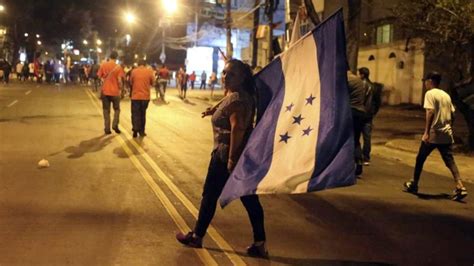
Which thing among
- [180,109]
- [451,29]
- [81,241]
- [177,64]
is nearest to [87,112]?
[180,109]

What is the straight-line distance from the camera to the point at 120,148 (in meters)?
13.2

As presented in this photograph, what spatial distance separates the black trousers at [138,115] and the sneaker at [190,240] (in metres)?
8.97

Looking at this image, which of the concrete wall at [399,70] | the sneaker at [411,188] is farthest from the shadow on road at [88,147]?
the concrete wall at [399,70]

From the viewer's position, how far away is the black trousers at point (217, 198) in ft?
19.7

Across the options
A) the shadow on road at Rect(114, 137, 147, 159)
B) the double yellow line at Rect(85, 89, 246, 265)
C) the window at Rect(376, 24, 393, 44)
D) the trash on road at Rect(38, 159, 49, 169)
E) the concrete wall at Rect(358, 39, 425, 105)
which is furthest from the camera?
the window at Rect(376, 24, 393, 44)

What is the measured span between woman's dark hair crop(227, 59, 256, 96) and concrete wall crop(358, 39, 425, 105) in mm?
23681

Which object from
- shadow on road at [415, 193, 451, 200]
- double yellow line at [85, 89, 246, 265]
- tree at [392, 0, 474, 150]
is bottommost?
shadow on road at [415, 193, 451, 200]

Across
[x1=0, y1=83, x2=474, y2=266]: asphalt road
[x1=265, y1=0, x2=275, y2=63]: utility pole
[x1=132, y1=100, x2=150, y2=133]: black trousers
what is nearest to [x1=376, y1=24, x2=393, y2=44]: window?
[x1=265, y1=0, x2=275, y2=63]: utility pole

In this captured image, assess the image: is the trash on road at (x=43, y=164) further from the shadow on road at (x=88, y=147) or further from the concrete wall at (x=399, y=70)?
the concrete wall at (x=399, y=70)

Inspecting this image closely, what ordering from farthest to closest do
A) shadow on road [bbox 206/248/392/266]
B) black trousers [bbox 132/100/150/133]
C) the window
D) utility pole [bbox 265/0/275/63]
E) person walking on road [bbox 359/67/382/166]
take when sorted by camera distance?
the window
utility pole [bbox 265/0/275/63]
black trousers [bbox 132/100/150/133]
person walking on road [bbox 359/67/382/166]
shadow on road [bbox 206/248/392/266]

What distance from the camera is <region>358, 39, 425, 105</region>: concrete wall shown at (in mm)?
29750

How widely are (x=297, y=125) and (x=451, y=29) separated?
10.2m

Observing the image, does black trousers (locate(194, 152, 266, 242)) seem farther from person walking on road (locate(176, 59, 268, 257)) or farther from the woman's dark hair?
the woman's dark hair

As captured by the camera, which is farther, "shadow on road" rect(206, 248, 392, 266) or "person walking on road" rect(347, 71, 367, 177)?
"person walking on road" rect(347, 71, 367, 177)
